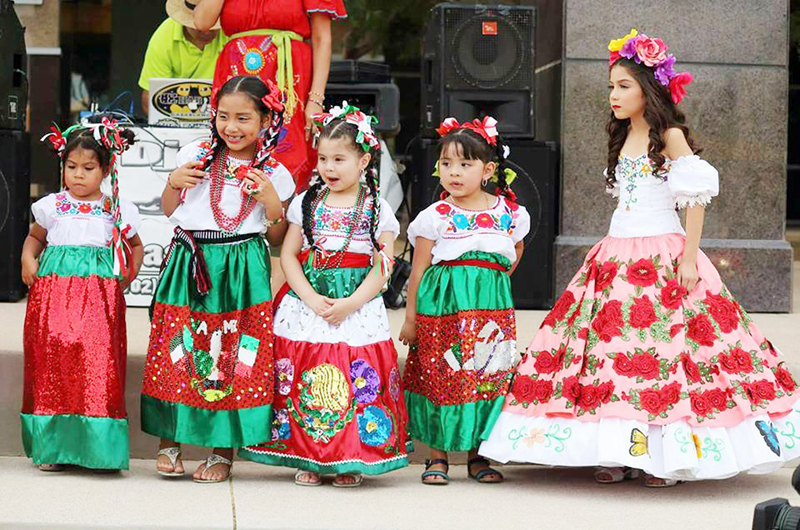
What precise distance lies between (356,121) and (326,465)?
3.91ft

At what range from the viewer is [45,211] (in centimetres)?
477

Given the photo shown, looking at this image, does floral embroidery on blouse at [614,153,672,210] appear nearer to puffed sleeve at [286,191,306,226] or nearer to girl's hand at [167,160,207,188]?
puffed sleeve at [286,191,306,226]

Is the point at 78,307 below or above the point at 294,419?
above

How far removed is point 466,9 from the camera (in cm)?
671

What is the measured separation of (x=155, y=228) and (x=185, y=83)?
71cm

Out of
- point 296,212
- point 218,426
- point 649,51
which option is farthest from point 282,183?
point 649,51

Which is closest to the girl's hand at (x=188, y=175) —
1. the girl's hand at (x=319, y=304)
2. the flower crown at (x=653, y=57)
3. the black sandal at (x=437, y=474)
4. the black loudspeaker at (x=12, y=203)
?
the girl's hand at (x=319, y=304)

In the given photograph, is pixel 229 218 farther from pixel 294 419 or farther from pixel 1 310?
pixel 1 310

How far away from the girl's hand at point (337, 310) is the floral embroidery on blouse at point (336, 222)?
228 millimetres

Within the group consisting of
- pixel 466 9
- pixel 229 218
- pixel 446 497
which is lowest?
pixel 446 497

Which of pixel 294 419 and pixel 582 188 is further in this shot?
pixel 582 188

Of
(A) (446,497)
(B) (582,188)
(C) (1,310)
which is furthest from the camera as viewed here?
(B) (582,188)

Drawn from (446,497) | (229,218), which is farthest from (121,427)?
(446,497)

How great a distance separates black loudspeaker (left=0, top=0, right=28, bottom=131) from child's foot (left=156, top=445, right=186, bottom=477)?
2559 mm
